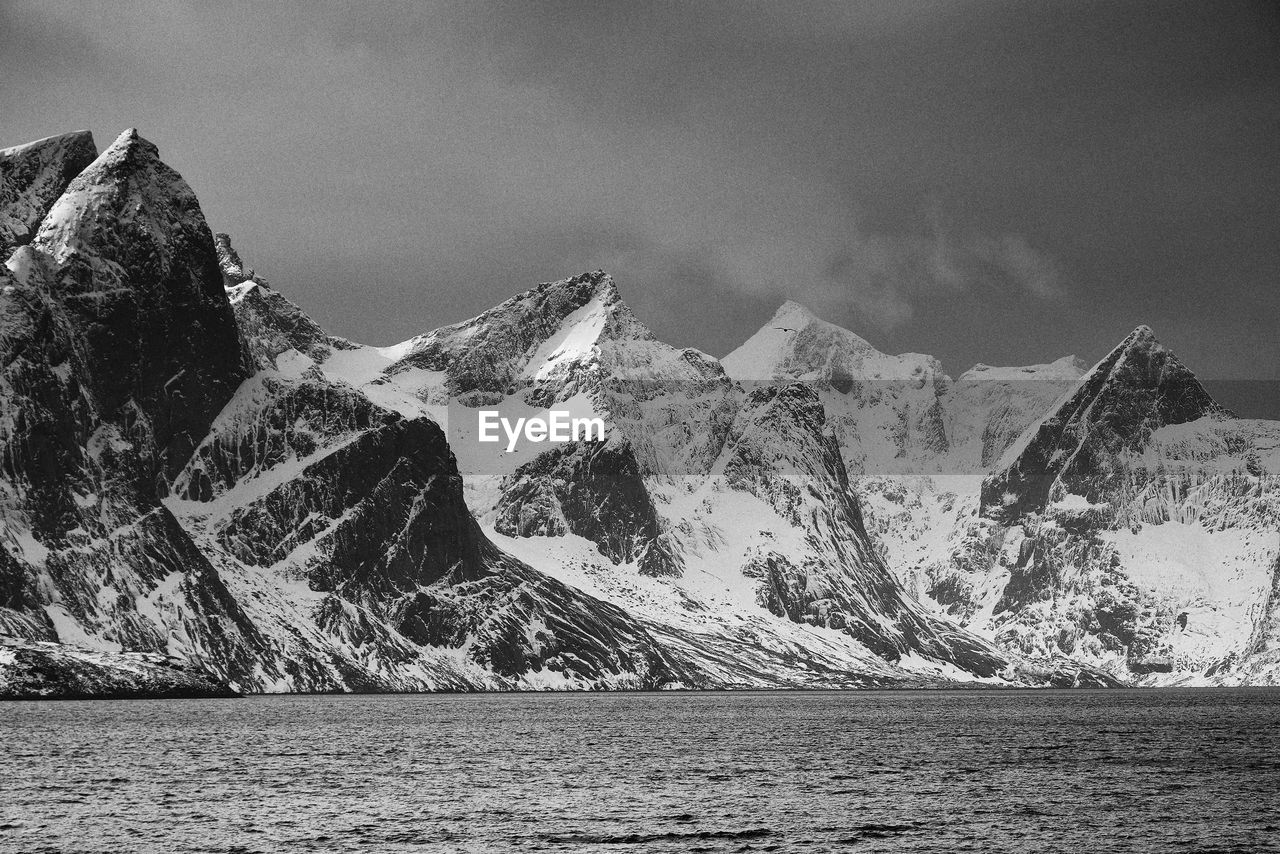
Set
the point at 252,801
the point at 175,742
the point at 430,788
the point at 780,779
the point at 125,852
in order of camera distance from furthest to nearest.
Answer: the point at 175,742 → the point at 780,779 → the point at 430,788 → the point at 252,801 → the point at 125,852

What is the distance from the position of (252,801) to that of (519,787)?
21.4 metres

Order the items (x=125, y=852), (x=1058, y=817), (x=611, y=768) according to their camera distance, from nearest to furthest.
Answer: (x=125, y=852)
(x=1058, y=817)
(x=611, y=768)

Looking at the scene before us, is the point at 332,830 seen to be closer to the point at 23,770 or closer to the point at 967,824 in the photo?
the point at 967,824

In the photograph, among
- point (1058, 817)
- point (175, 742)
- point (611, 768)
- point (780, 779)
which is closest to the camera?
point (1058, 817)

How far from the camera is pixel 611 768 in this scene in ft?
479

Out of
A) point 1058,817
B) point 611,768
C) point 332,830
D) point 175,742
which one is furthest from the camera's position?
point 175,742

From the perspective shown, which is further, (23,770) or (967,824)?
(23,770)

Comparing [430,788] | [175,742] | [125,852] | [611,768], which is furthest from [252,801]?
[175,742]

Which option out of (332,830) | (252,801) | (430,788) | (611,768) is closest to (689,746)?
(611,768)

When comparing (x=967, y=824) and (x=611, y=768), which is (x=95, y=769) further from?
(x=967, y=824)

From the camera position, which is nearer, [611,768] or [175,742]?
[611,768]

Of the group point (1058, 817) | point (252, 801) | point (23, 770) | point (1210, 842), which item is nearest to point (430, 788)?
point (252, 801)

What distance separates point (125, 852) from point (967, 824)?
4873cm

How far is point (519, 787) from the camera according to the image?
411 ft
